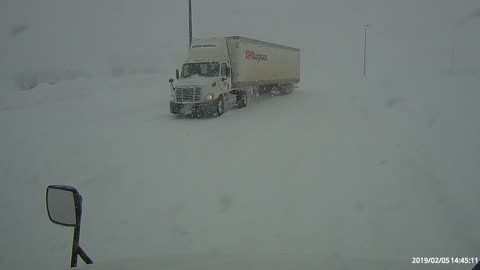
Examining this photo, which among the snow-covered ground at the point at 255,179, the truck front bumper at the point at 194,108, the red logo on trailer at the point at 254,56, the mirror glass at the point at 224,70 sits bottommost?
the snow-covered ground at the point at 255,179

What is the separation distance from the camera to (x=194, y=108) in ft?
52.7

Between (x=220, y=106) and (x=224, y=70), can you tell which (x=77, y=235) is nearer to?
(x=220, y=106)

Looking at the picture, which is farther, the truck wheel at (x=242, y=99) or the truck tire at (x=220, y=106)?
the truck wheel at (x=242, y=99)

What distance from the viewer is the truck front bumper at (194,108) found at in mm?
15959

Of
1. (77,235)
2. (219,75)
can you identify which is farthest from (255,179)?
(219,75)

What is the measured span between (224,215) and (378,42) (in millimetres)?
83843

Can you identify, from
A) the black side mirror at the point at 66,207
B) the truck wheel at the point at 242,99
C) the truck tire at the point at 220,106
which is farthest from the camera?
the truck wheel at the point at 242,99

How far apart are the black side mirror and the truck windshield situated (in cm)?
1457

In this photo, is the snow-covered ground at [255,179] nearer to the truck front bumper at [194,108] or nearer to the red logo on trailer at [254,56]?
the truck front bumper at [194,108]

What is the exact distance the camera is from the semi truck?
1619 cm

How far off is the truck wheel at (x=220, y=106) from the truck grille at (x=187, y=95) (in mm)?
1012

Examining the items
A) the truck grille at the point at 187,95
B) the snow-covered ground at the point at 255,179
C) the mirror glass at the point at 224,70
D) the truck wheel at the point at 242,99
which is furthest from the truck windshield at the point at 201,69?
the truck wheel at the point at 242,99

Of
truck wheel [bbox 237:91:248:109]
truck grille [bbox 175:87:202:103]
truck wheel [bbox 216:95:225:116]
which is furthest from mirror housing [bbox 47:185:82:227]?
truck wheel [bbox 237:91:248:109]

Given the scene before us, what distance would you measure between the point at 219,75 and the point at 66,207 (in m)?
14.7
